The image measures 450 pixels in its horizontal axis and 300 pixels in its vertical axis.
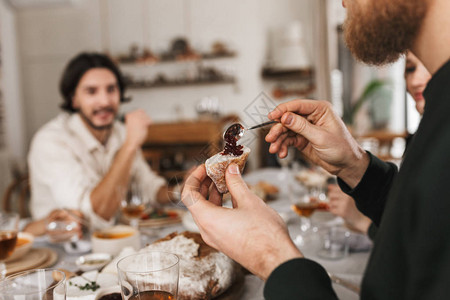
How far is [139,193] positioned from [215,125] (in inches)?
130

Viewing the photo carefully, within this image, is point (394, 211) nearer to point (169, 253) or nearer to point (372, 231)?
point (169, 253)

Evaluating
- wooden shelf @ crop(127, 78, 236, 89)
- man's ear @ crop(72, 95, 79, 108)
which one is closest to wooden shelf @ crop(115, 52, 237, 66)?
wooden shelf @ crop(127, 78, 236, 89)

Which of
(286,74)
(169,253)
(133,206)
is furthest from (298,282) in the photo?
(286,74)

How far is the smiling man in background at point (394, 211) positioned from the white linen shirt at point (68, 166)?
3.29ft

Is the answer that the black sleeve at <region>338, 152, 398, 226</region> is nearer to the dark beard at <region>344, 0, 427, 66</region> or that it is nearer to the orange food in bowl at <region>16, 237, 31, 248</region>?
the dark beard at <region>344, 0, 427, 66</region>

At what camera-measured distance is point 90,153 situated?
2.16 meters

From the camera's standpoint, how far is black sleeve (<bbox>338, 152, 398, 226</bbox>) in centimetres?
102

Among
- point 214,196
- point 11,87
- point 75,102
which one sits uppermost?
point 11,87

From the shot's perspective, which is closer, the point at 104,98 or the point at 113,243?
the point at 113,243

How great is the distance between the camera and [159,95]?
5.54 m

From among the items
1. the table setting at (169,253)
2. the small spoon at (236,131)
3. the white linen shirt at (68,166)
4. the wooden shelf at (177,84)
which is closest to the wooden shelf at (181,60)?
the wooden shelf at (177,84)

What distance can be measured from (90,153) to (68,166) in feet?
0.94

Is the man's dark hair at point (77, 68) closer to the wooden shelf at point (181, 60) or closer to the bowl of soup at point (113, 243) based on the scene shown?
the bowl of soup at point (113, 243)

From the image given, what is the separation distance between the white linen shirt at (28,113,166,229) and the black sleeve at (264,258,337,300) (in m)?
1.08
